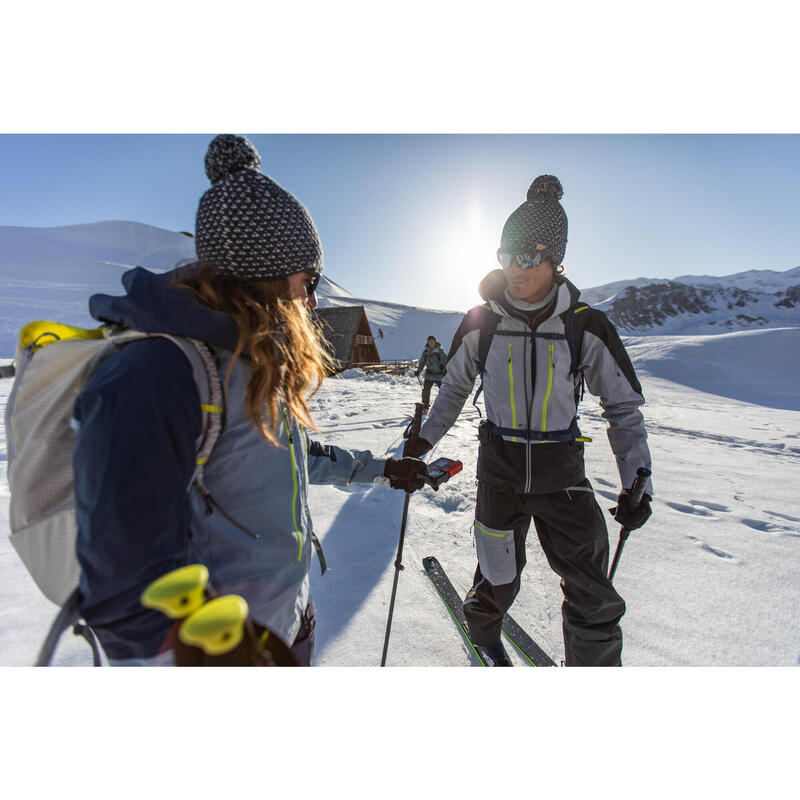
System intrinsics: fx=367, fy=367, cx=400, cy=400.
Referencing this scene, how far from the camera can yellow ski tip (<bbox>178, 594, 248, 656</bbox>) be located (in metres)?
0.53

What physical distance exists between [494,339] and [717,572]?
2.49m

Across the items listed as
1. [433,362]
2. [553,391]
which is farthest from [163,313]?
[433,362]

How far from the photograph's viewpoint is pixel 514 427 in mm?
1850

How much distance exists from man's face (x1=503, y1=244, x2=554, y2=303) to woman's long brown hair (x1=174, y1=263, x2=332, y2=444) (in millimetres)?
1175

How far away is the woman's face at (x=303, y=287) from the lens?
3.55 feet

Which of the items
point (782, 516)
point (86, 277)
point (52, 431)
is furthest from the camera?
point (86, 277)

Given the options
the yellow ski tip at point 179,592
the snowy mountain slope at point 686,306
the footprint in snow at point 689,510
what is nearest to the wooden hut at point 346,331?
A: the footprint in snow at point 689,510

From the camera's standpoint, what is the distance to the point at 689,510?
3607 mm

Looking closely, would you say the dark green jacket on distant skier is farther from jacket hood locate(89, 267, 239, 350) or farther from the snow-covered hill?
jacket hood locate(89, 267, 239, 350)

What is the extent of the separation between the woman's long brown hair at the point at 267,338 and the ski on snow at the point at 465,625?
1.71 meters

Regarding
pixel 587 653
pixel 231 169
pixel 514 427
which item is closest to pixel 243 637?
pixel 231 169

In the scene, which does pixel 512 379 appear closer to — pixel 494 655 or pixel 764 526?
pixel 494 655

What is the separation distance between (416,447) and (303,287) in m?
1.09

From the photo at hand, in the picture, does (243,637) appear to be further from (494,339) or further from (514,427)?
(494,339)
